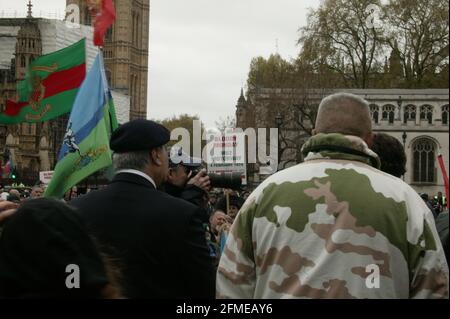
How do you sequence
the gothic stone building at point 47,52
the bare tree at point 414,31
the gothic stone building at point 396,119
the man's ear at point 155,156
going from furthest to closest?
1. the bare tree at point 414,31
2. the gothic stone building at point 47,52
3. the gothic stone building at point 396,119
4. the man's ear at point 155,156

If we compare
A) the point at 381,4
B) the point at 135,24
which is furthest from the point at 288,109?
the point at 135,24

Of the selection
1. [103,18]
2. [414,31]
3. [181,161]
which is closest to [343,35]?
[414,31]

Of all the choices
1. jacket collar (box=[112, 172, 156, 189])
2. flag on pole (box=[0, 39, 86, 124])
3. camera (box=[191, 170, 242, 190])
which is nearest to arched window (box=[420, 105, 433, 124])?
flag on pole (box=[0, 39, 86, 124])

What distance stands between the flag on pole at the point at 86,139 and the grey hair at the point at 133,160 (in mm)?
2828

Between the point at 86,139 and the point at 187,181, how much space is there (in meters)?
1.73

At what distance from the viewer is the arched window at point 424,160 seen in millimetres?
56906

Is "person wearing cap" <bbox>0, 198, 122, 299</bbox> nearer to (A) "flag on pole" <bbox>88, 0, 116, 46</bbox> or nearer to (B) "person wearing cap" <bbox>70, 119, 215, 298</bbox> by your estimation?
(B) "person wearing cap" <bbox>70, 119, 215, 298</bbox>

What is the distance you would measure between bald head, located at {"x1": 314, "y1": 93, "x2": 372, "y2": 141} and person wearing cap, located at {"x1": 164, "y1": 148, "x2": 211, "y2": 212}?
7.57 ft

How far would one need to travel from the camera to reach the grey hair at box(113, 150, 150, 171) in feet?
13.8

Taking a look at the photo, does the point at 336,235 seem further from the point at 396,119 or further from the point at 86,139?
the point at 396,119

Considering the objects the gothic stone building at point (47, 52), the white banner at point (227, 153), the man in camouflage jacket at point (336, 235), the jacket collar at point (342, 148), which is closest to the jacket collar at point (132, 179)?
the man in camouflage jacket at point (336, 235)

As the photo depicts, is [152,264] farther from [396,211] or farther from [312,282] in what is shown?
[396,211]

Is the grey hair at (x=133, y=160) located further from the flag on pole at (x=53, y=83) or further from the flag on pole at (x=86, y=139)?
the flag on pole at (x=53, y=83)

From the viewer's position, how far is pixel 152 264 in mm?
3793
